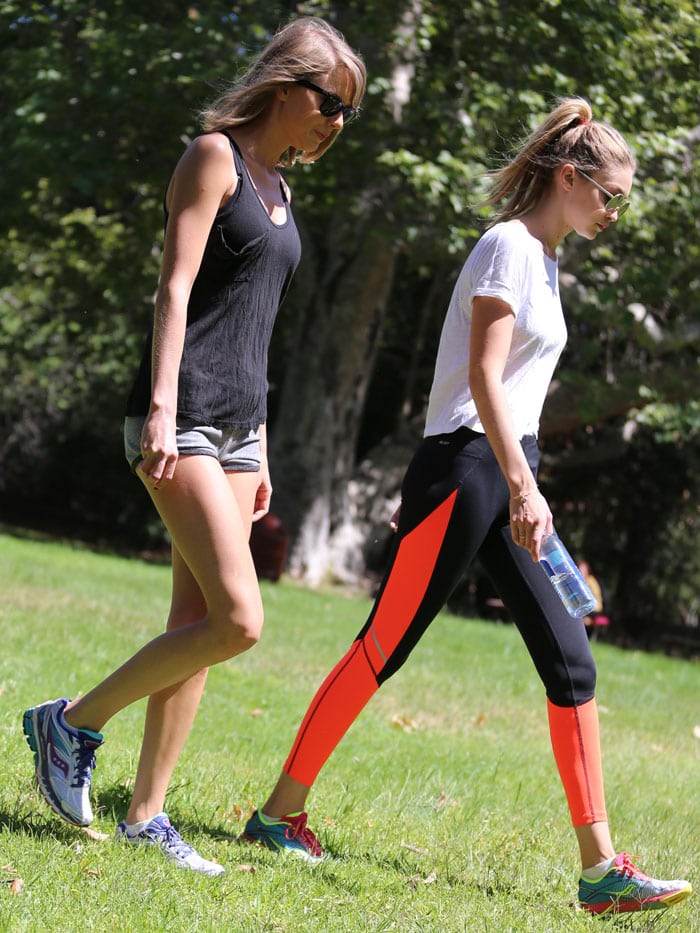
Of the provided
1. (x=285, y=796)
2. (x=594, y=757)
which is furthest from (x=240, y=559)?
(x=594, y=757)

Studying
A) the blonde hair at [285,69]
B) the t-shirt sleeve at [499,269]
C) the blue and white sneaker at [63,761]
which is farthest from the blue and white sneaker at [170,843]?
the blonde hair at [285,69]

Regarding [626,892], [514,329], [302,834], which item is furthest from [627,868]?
[514,329]

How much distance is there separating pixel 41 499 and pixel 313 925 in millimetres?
22352

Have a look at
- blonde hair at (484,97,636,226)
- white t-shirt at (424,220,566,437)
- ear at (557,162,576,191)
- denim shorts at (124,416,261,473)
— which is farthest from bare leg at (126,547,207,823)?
ear at (557,162,576,191)

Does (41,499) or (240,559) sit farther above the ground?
(240,559)

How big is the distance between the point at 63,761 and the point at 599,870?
1.49 m

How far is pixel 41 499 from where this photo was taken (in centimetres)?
2439

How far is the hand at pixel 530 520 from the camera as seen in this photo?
3.30 metres

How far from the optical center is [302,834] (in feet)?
11.7

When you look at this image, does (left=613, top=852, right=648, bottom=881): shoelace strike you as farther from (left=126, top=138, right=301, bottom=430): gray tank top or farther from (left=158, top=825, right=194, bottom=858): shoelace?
(left=126, top=138, right=301, bottom=430): gray tank top

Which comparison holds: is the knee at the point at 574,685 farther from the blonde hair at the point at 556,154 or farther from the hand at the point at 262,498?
the blonde hair at the point at 556,154

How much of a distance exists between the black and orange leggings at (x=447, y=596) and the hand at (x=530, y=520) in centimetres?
17

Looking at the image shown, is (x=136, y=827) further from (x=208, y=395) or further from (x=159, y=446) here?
(x=208, y=395)

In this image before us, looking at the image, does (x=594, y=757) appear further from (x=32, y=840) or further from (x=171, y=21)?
(x=171, y=21)
